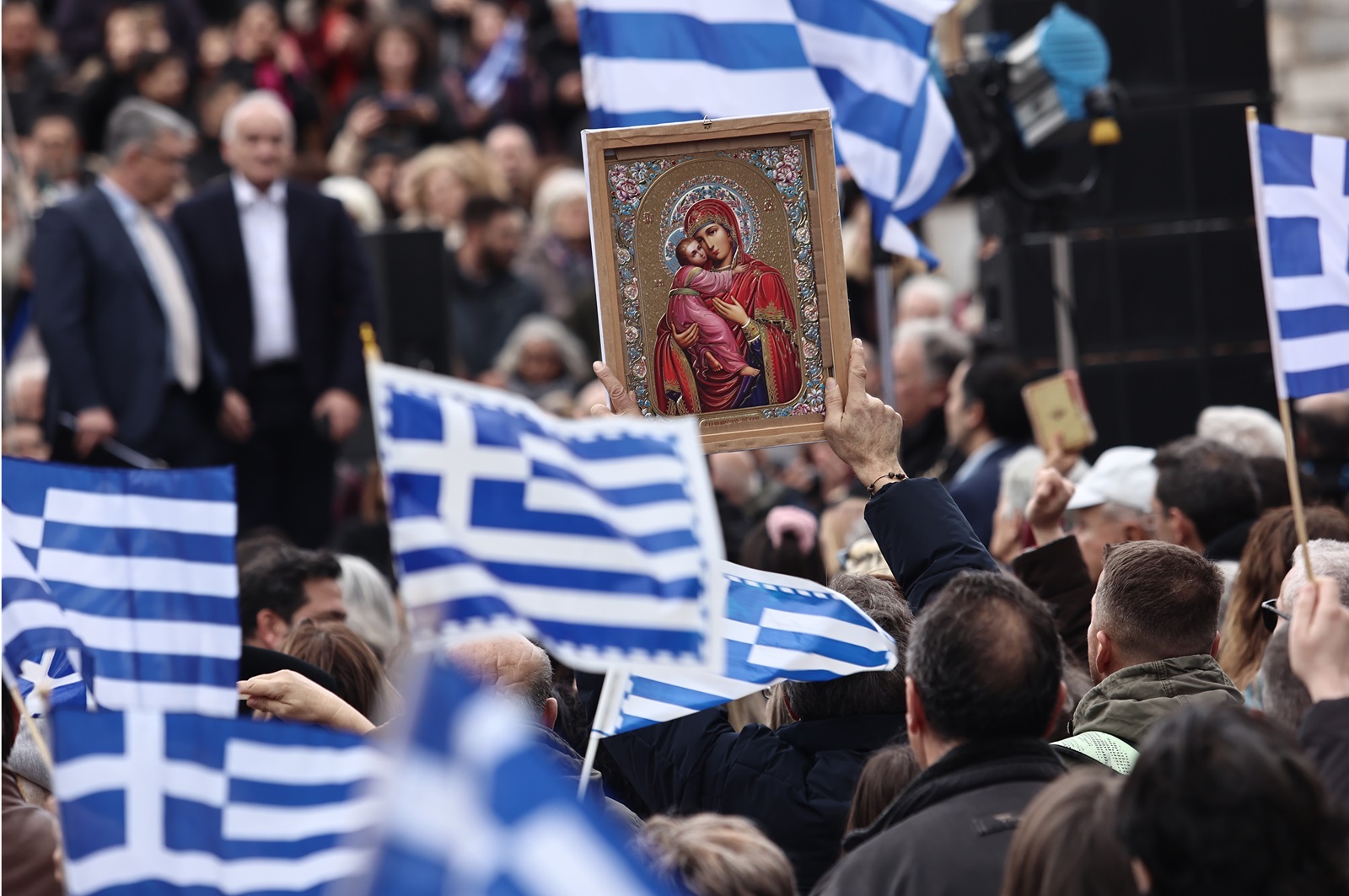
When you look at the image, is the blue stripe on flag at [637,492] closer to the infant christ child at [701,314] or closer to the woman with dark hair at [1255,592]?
the infant christ child at [701,314]

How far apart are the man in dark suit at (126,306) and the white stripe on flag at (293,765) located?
5297 millimetres

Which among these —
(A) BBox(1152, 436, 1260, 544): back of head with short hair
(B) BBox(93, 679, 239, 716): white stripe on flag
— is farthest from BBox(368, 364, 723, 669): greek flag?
(A) BBox(1152, 436, 1260, 544): back of head with short hair

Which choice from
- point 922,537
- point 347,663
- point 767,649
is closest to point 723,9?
point 347,663

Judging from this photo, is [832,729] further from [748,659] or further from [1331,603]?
[1331,603]

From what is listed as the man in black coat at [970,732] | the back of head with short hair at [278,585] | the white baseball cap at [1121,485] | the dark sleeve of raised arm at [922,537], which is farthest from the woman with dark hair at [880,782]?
the white baseball cap at [1121,485]

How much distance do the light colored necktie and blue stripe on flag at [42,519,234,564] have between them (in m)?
4.54

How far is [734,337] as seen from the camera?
14.6ft

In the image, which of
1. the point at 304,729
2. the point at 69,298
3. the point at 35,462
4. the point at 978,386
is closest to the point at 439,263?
the point at 69,298

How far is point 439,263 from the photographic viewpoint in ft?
34.3

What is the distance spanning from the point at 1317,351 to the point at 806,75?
3.00 metres

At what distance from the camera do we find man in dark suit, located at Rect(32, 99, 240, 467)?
7.83 m

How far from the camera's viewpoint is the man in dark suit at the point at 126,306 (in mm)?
7832

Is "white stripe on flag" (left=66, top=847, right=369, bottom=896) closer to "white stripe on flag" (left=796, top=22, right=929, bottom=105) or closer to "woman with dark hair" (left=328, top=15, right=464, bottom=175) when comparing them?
"white stripe on flag" (left=796, top=22, right=929, bottom=105)

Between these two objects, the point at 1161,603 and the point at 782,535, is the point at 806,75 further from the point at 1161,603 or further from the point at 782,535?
the point at 1161,603
